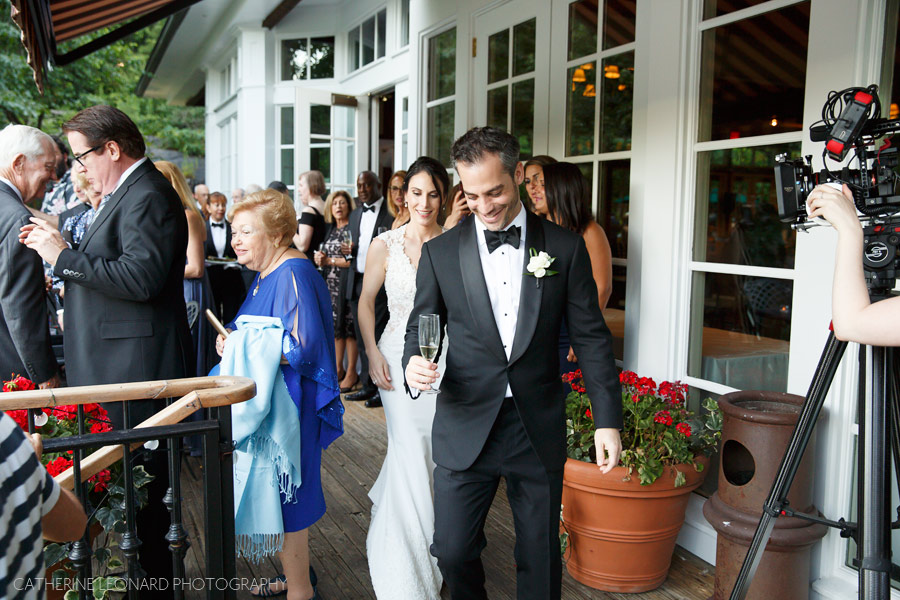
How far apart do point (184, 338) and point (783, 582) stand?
2.37m

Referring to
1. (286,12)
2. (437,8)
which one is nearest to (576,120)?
(437,8)

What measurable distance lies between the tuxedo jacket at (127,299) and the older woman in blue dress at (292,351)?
25cm

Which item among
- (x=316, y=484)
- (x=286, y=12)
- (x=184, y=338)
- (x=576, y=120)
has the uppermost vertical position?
(x=286, y=12)

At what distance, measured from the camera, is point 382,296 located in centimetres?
466

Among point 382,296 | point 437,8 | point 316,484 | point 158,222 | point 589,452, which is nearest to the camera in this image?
point 158,222

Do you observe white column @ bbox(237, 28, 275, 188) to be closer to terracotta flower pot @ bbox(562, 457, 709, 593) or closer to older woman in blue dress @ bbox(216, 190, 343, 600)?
older woman in blue dress @ bbox(216, 190, 343, 600)

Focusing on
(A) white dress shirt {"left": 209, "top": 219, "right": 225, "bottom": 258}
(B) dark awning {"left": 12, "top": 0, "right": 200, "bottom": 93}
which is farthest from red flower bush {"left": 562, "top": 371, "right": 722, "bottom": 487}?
(A) white dress shirt {"left": 209, "top": 219, "right": 225, "bottom": 258}

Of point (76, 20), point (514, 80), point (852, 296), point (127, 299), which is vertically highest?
point (76, 20)

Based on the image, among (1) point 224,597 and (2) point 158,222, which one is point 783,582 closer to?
(1) point 224,597

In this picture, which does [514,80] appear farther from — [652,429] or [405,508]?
[405,508]

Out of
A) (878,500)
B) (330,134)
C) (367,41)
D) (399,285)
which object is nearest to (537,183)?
(399,285)

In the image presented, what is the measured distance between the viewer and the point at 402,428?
2.92 meters

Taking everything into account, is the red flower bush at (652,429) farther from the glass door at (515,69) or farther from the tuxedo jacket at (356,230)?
the tuxedo jacket at (356,230)

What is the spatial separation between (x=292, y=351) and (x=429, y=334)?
81cm
